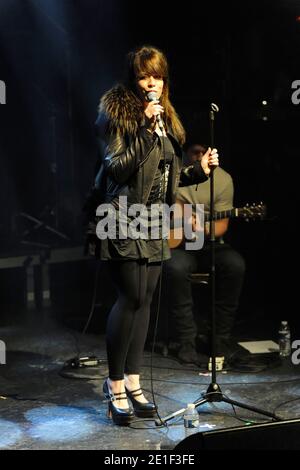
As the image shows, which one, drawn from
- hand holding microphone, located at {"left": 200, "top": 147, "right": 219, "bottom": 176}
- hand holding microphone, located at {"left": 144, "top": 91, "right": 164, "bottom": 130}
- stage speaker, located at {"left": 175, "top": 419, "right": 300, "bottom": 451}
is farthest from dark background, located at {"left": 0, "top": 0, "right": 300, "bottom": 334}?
stage speaker, located at {"left": 175, "top": 419, "right": 300, "bottom": 451}

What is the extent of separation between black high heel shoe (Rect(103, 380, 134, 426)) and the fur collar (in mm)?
1141

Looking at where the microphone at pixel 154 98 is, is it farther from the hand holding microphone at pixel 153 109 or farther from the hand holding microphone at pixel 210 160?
the hand holding microphone at pixel 210 160

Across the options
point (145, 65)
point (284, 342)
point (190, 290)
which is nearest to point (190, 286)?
point (190, 290)

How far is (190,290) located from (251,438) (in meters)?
2.38

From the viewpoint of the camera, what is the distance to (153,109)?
8.95ft

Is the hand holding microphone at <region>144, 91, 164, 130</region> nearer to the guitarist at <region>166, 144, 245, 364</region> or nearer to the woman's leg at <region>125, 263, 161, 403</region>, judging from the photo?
the woman's leg at <region>125, 263, 161, 403</region>

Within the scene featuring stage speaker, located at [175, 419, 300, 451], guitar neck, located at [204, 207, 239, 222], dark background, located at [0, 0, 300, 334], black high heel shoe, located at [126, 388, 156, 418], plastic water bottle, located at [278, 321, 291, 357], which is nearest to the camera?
stage speaker, located at [175, 419, 300, 451]

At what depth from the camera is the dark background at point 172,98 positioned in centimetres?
498

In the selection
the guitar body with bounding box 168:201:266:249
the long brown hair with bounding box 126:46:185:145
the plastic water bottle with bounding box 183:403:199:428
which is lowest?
the plastic water bottle with bounding box 183:403:199:428

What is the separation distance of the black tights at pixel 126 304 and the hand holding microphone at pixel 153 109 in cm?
61

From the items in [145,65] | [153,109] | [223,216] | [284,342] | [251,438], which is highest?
[145,65]

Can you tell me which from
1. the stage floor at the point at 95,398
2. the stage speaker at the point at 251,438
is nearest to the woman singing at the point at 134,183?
the stage floor at the point at 95,398

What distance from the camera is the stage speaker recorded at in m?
1.74

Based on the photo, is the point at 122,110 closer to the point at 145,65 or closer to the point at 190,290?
the point at 145,65
